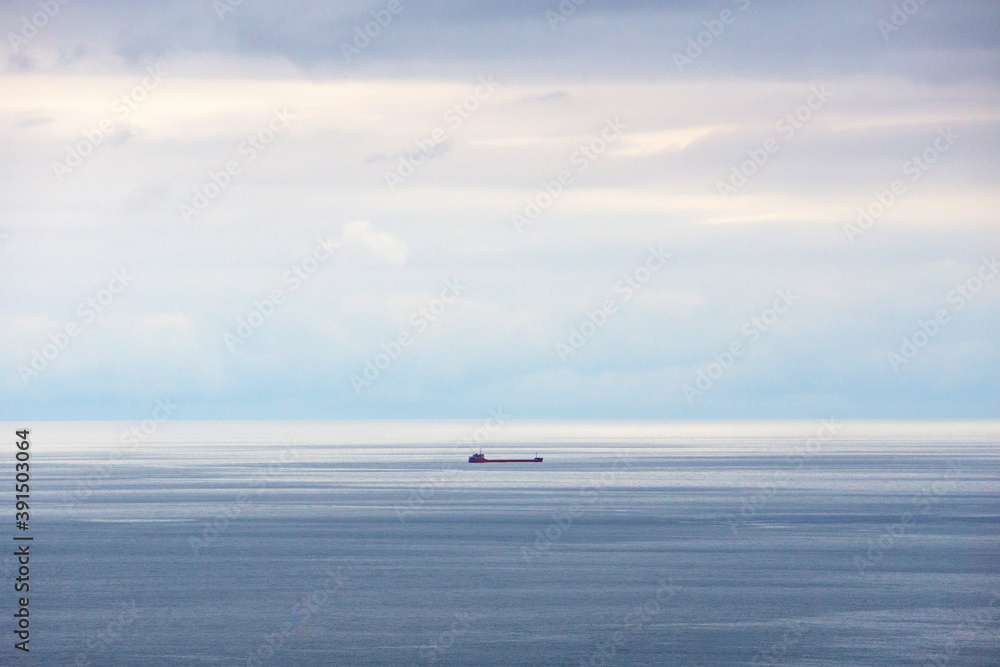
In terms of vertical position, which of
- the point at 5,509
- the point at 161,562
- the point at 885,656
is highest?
the point at 5,509

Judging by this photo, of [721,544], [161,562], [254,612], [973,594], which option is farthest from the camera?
[721,544]

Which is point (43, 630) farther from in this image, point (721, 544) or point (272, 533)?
point (721, 544)

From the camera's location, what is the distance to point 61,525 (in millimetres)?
124000

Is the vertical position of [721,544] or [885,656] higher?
[721,544]

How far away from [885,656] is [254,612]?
34666 mm

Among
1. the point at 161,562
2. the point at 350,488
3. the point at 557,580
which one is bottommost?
the point at 557,580

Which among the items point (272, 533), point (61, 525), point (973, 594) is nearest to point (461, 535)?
point (272, 533)

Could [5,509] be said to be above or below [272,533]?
above

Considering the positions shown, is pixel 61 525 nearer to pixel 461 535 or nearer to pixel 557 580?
pixel 461 535

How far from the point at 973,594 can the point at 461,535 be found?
4742 centimetres

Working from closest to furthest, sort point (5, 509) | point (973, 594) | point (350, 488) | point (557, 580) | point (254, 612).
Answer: point (254, 612) → point (973, 594) → point (557, 580) → point (5, 509) → point (350, 488)

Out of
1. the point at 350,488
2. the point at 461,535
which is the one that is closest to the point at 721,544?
the point at 461,535

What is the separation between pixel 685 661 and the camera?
61.7 meters

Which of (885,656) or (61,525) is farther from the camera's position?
(61,525)
